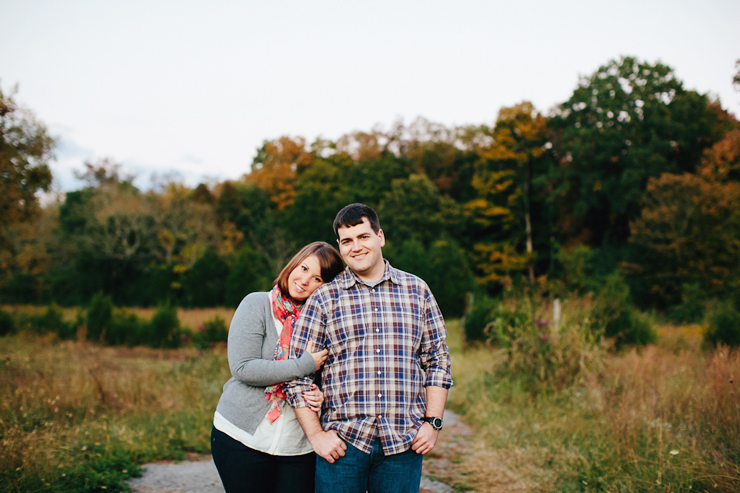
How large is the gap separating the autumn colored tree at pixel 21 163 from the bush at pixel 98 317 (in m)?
3.31

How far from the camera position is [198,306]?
27344 millimetres

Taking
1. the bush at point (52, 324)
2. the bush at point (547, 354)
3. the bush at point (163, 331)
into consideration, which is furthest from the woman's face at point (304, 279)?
the bush at point (52, 324)

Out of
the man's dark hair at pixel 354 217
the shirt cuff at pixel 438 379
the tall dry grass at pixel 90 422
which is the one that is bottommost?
the tall dry grass at pixel 90 422

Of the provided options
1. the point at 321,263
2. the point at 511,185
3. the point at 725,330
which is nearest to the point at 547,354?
the point at 321,263

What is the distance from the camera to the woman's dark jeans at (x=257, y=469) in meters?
2.11

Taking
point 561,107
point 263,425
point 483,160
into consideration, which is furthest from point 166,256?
point 263,425

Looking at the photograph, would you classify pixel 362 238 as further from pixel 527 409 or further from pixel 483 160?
pixel 483 160

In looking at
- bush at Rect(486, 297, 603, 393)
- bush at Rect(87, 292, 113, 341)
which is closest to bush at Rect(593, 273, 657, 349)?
bush at Rect(486, 297, 603, 393)

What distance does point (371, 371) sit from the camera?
2018 millimetres

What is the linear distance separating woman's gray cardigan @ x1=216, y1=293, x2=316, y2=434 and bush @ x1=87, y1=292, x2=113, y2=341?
1501cm

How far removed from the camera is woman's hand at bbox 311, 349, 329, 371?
2.04 m

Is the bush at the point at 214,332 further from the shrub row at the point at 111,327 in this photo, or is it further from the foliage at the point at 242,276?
the foliage at the point at 242,276

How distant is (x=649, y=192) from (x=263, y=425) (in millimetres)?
25807

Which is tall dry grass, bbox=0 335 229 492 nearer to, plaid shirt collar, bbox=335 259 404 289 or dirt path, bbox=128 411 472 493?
dirt path, bbox=128 411 472 493
